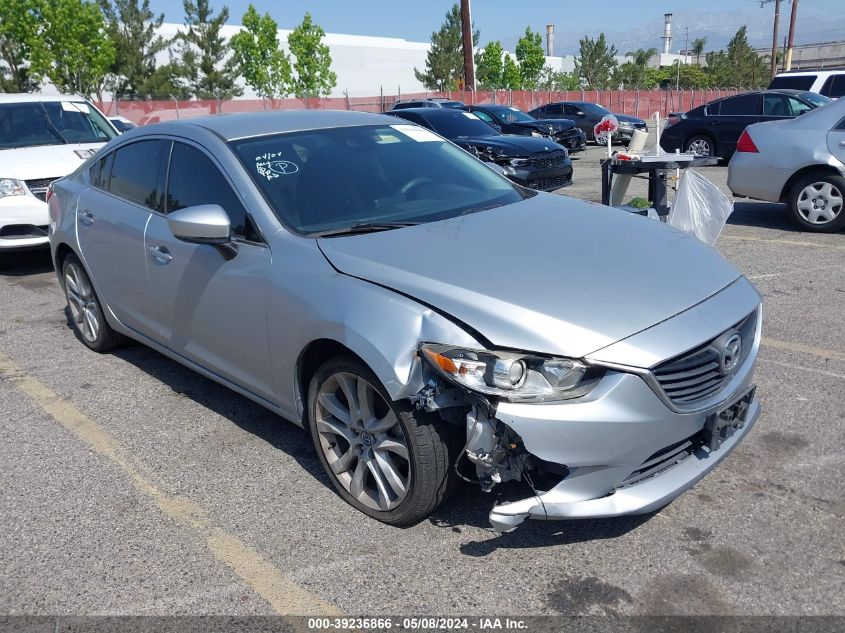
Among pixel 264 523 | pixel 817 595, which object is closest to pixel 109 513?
pixel 264 523

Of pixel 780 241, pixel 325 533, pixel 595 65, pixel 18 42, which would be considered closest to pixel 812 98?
pixel 780 241

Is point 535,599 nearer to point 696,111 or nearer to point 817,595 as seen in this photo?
point 817,595

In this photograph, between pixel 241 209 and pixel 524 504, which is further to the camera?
pixel 241 209

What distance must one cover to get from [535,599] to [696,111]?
14.8m

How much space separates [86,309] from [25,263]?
4137 millimetres

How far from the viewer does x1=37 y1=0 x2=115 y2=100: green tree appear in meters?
35.7

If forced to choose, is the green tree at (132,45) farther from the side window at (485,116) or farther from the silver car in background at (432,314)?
the silver car in background at (432,314)

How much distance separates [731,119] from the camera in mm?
15211

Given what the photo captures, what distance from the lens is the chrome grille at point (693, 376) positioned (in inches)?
109

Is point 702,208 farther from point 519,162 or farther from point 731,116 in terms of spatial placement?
point 731,116

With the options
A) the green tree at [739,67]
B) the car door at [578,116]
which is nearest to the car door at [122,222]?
the car door at [578,116]

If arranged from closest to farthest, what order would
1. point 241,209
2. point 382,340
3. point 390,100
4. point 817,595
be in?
point 817,595, point 382,340, point 241,209, point 390,100

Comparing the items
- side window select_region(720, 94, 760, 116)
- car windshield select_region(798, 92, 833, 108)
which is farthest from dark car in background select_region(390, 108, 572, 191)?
car windshield select_region(798, 92, 833, 108)

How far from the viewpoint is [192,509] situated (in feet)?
11.5
